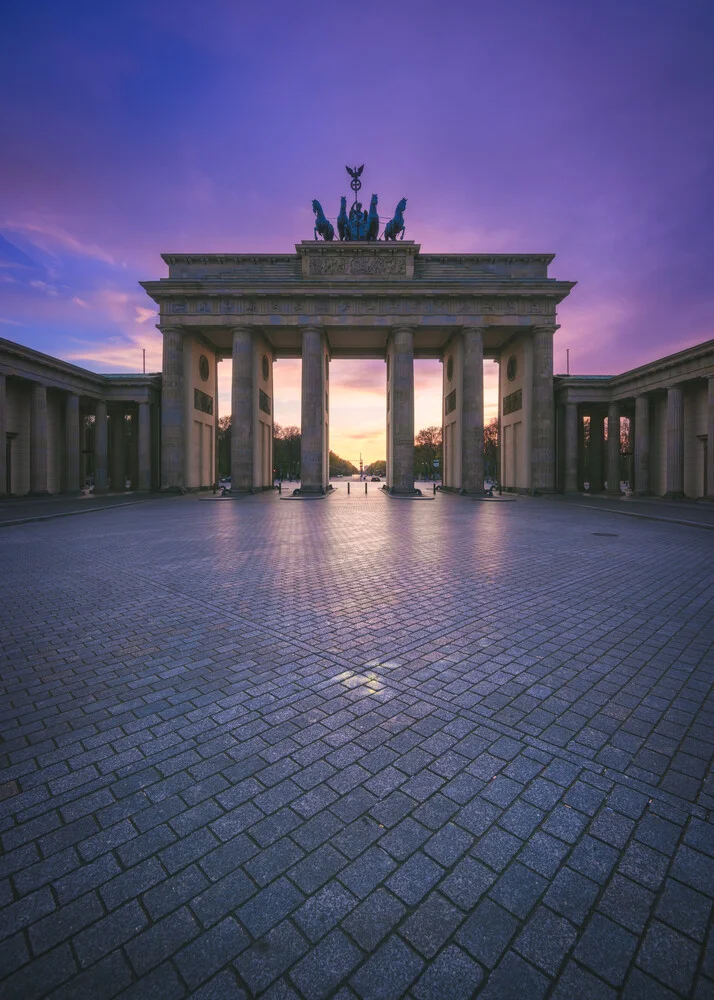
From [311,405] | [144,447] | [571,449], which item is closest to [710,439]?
[571,449]

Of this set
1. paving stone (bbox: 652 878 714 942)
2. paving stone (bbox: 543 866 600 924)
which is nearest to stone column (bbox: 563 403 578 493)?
paving stone (bbox: 652 878 714 942)

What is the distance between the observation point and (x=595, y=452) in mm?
43594

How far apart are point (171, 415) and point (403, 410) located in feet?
57.3

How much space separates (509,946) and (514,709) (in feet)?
6.31

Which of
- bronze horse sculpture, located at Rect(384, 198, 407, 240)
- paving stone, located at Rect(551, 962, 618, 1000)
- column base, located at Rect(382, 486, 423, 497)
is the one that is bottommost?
paving stone, located at Rect(551, 962, 618, 1000)

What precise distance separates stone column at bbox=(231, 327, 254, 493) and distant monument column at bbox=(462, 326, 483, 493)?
1630 centimetres

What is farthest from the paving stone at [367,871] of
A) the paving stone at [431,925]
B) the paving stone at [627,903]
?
the paving stone at [627,903]

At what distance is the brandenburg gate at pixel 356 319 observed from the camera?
3447 cm

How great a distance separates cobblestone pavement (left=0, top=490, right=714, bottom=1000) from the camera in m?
1.79

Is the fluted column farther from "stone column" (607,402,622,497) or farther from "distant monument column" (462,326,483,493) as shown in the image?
"stone column" (607,402,622,497)

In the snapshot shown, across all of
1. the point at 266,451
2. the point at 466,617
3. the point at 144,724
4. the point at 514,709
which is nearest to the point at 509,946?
the point at 514,709

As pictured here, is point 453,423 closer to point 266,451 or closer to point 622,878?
point 266,451

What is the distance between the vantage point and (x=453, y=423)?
4038 cm

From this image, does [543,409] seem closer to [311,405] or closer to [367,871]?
[311,405]
